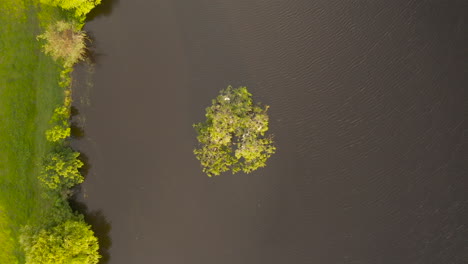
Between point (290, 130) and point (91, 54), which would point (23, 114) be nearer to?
point (91, 54)

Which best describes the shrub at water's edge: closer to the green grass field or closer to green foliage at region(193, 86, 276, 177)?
the green grass field

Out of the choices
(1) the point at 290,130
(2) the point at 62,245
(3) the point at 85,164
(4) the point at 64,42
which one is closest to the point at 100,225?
(2) the point at 62,245

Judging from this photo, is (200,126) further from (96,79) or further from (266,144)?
(96,79)

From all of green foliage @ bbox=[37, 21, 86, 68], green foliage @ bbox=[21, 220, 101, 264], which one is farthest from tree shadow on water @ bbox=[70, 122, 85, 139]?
green foliage @ bbox=[21, 220, 101, 264]

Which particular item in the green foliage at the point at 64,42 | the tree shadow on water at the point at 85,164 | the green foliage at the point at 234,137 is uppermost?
the green foliage at the point at 64,42

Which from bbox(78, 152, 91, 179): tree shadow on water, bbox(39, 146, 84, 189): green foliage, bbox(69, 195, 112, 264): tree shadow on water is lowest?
bbox(69, 195, 112, 264): tree shadow on water

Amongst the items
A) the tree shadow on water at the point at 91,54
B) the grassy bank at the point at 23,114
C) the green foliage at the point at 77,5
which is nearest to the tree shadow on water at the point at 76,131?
the grassy bank at the point at 23,114

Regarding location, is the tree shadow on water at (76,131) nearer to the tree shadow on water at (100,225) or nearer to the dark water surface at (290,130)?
the dark water surface at (290,130)

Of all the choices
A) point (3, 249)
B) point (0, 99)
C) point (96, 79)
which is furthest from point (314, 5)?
point (3, 249)
